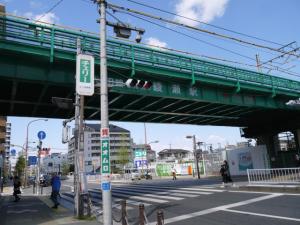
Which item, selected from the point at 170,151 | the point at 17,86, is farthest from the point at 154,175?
the point at 170,151

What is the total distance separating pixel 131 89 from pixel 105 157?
10.7 m

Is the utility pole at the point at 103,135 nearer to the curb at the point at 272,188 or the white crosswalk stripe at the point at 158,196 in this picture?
the white crosswalk stripe at the point at 158,196

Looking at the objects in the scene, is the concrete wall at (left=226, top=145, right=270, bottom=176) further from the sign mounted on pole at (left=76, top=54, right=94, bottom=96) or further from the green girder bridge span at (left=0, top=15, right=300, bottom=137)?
the sign mounted on pole at (left=76, top=54, right=94, bottom=96)

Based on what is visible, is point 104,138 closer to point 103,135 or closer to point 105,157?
point 103,135

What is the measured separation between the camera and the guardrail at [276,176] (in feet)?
57.5

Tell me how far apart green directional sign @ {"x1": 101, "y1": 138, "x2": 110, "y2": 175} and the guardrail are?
1216cm

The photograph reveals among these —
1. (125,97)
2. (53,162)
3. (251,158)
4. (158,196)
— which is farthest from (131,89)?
(53,162)

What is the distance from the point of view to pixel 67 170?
391ft

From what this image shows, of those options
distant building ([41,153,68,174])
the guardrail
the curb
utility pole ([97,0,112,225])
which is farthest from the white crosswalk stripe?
distant building ([41,153,68,174])

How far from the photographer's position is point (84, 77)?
32.9ft

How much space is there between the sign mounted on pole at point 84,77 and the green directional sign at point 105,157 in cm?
181

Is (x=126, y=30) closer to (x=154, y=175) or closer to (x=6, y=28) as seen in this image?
(x=6, y=28)

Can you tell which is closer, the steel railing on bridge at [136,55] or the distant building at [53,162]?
the steel railing on bridge at [136,55]

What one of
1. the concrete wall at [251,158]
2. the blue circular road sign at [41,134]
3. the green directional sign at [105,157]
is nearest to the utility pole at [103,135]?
the green directional sign at [105,157]
